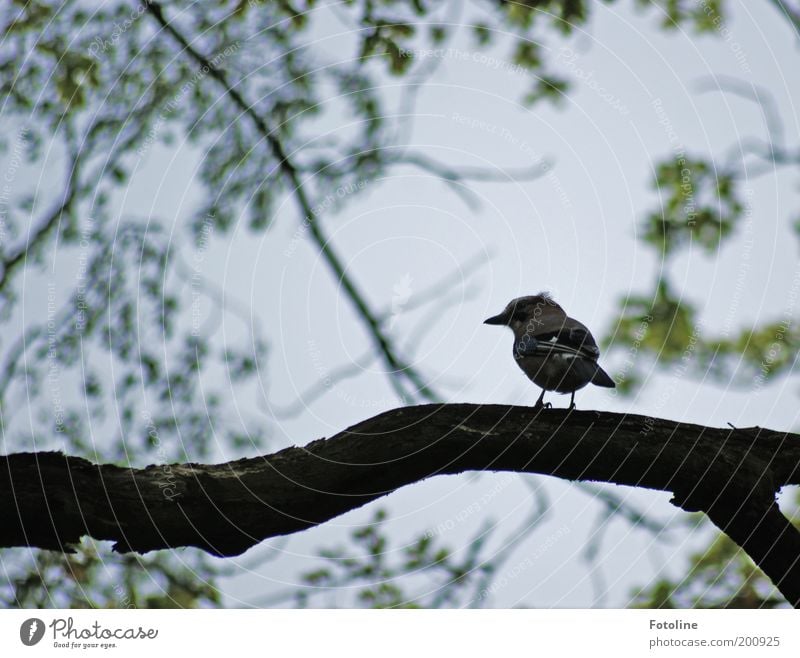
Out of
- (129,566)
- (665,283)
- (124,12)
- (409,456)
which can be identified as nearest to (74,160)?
(124,12)

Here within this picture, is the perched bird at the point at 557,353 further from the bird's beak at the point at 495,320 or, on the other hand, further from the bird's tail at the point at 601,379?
the bird's beak at the point at 495,320

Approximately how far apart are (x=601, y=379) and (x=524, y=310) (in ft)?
3.92

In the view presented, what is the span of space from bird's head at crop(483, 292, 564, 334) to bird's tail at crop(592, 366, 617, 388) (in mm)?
903

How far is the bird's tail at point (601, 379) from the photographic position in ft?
15.5

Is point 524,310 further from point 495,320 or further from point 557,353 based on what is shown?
point 557,353

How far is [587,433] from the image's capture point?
376 centimetres

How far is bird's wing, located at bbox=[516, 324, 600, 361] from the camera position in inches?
189

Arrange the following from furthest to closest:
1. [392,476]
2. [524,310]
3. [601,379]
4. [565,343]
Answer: [524,310], [565,343], [601,379], [392,476]

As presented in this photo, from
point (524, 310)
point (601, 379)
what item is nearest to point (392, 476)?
point (601, 379)
